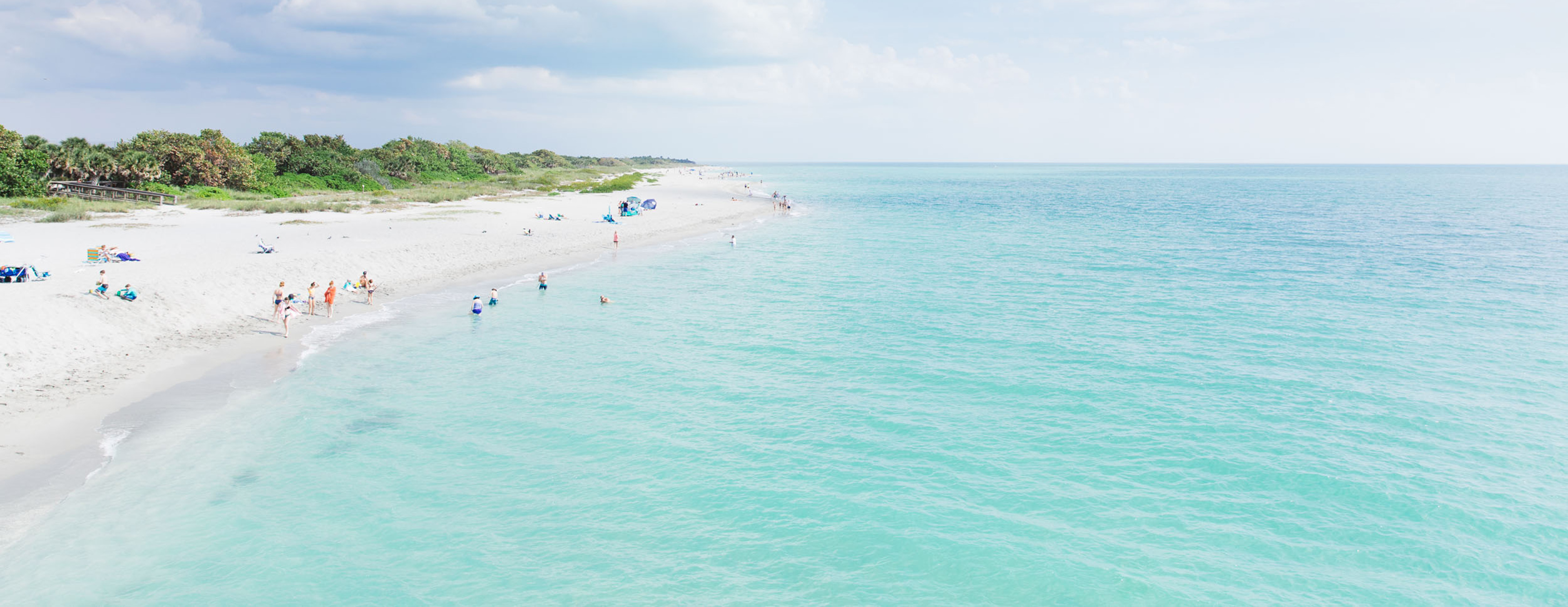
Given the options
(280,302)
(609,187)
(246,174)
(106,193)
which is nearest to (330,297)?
(280,302)

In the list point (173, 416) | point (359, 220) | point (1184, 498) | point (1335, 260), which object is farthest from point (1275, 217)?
point (173, 416)

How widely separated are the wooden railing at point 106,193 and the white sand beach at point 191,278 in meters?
2.69

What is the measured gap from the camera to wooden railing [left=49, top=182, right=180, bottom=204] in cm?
5625

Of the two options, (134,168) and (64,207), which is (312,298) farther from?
(134,168)

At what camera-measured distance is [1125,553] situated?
13.2 m

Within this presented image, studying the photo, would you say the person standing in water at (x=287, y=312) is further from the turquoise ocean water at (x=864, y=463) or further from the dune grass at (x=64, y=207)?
the dune grass at (x=64, y=207)

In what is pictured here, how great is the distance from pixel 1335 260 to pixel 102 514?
59.1 metres

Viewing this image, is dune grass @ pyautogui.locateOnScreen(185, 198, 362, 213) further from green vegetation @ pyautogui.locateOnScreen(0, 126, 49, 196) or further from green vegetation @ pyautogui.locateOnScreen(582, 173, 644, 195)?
green vegetation @ pyautogui.locateOnScreen(582, 173, 644, 195)

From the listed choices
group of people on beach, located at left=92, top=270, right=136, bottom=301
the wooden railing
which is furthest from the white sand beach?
the wooden railing

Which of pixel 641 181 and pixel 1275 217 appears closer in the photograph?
pixel 1275 217

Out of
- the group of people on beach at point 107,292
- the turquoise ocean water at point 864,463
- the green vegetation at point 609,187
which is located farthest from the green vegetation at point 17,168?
the green vegetation at point 609,187

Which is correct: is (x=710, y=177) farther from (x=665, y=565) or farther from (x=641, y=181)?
(x=665, y=565)

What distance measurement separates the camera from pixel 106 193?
57.2 metres

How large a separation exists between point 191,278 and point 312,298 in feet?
16.9
